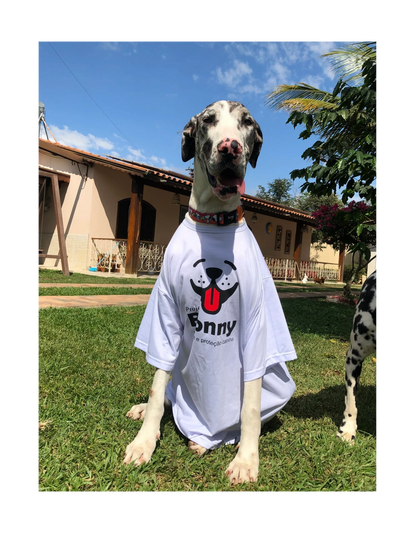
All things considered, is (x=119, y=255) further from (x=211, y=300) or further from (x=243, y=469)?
(x=243, y=469)

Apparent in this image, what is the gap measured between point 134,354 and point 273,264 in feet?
46.1

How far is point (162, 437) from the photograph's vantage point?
6.88 ft

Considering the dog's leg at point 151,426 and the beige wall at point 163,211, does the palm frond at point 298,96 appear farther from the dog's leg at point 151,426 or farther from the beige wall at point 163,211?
the dog's leg at point 151,426

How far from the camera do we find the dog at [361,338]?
2.04 m

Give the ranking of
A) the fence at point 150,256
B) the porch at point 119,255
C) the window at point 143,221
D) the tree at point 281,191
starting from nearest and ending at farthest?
the porch at point 119,255
the fence at point 150,256
the window at point 143,221
the tree at point 281,191

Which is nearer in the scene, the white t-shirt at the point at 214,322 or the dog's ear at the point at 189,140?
the white t-shirt at the point at 214,322

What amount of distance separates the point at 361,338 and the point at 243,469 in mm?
986

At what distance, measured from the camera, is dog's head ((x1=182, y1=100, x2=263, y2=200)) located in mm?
1718

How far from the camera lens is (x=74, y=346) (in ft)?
12.1

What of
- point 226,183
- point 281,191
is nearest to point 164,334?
point 226,183

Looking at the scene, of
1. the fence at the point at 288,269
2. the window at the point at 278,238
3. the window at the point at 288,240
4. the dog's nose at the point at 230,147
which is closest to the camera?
the dog's nose at the point at 230,147

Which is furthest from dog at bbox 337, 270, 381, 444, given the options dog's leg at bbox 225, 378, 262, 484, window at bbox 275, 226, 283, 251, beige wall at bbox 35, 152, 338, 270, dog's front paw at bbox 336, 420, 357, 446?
window at bbox 275, 226, 283, 251

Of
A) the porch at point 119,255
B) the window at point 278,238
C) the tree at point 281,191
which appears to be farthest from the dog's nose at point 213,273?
the tree at point 281,191

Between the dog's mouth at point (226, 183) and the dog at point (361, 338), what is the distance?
99 centimetres
